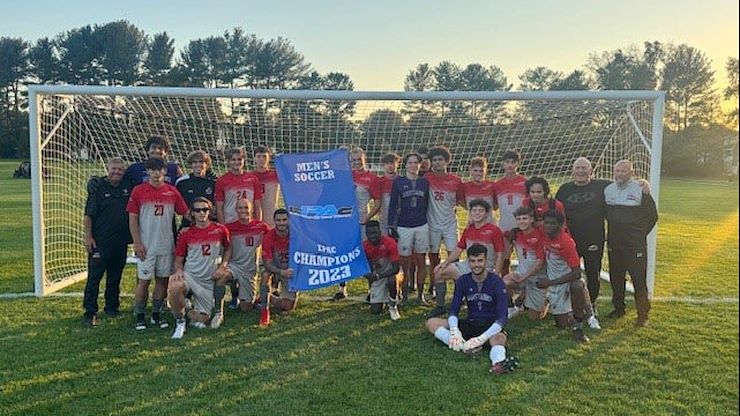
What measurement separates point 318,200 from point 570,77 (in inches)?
2206

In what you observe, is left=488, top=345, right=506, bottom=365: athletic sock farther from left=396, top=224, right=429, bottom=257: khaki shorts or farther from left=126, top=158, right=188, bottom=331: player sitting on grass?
left=126, top=158, right=188, bottom=331: player sitting on grass

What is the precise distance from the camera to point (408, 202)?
6188 millimetres

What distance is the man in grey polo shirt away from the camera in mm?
5645

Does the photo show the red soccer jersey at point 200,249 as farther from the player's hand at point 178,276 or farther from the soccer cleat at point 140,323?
the soccer cleat at point 140,323

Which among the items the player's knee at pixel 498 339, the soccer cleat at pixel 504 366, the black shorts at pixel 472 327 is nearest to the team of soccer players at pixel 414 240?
the black shorts at pixel 472 327

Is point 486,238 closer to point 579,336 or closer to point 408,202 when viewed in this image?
point 408,202

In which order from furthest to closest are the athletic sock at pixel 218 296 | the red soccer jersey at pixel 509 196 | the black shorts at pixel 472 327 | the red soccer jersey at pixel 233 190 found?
1. the red soccer jersey at pixel 509 196
2. the red soccer jersey at pixel 233 190
3. the athletic sock at pixel 218 296
4. the black shorts at pixel 472 327

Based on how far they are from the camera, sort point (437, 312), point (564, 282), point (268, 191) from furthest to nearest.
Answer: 1. point (268, 191)
2. point (437, 312)
3. point (564, 282)

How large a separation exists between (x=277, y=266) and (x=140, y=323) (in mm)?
1380

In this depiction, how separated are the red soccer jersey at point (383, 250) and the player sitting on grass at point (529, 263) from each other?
1.14 meters

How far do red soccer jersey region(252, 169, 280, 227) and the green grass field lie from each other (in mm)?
1177

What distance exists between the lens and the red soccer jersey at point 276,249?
19.2ft

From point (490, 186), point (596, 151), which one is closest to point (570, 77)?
point (596, 151)

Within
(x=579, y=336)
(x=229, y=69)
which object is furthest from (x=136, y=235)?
(x=229, y=69)
